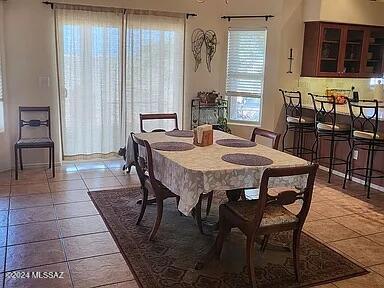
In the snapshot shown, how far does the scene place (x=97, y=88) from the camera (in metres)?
5.75

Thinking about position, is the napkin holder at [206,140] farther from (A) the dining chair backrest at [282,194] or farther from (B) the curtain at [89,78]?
(B) the curtain at [89,78]

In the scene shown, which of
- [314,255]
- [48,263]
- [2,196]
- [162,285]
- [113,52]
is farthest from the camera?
[113,52]

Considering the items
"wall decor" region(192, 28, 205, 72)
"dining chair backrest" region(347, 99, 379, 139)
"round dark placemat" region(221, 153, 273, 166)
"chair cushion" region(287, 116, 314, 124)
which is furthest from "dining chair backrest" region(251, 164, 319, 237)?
"wall decor" region(192, 28, 205, 72)

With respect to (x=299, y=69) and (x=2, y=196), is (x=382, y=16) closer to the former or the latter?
(x=299, y=69)

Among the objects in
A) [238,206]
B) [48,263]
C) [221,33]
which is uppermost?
[221,33]

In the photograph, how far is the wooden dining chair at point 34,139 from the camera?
5.09m

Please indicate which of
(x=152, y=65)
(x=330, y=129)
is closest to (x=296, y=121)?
(x=330, y=129)

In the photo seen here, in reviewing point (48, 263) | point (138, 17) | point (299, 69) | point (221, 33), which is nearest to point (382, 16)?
point (299, 69)

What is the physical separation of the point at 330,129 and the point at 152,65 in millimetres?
2734

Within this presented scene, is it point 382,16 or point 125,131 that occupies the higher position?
point 382,16

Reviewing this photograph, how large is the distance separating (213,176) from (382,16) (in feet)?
17.1

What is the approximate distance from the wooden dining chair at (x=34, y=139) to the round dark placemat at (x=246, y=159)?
293 centimetres

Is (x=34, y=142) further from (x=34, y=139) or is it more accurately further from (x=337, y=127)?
(x=337, y=127)

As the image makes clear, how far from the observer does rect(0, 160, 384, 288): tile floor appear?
2.88m
